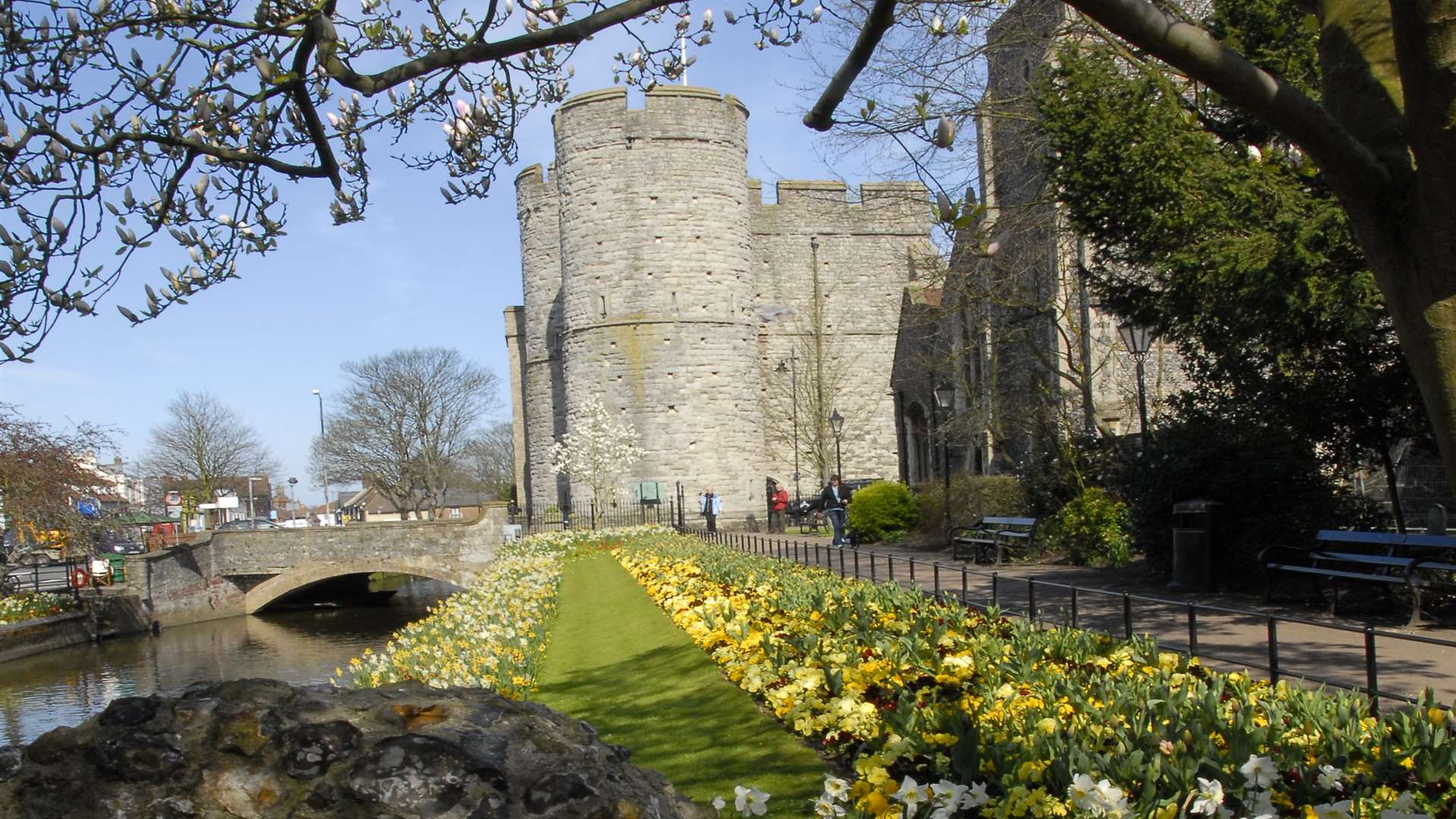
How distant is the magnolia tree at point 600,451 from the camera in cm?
3600

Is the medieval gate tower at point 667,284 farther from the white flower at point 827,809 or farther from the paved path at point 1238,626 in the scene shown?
the white flower at point 827,809

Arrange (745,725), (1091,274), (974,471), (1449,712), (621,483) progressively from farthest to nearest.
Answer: (621,483) → (974,471) → (1091,274) → (745,725) → (1449,712)

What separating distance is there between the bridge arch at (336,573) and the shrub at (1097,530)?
22401 millimetres

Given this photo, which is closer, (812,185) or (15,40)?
(15,40)

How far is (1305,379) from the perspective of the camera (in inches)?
481

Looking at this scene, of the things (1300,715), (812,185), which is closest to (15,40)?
(1300,715)

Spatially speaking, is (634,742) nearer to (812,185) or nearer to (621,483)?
(621,483)

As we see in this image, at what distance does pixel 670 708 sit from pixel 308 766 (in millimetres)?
5313

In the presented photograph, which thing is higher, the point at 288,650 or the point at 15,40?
the point at 15,40

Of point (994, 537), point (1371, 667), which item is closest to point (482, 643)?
point (1371, 667)

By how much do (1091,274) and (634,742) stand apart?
837cm

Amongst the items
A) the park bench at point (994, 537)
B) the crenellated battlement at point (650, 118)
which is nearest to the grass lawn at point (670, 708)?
the park bench at point (994, 537)

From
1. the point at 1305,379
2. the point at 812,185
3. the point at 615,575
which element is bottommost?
the point at 615,575

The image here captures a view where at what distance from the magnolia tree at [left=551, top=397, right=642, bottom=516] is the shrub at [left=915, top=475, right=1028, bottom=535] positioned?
14.9 meters
